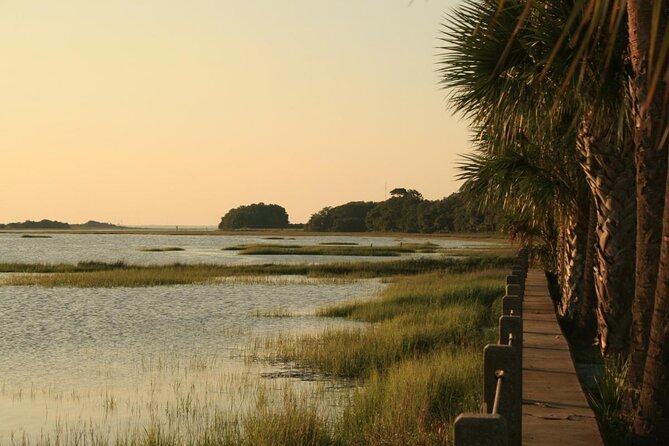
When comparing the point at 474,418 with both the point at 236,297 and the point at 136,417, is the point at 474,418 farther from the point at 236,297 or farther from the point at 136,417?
the point at 236,297

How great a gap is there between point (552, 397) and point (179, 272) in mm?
42263

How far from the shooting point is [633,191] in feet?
42.9

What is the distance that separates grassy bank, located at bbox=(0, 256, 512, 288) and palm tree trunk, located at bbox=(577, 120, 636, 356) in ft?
108

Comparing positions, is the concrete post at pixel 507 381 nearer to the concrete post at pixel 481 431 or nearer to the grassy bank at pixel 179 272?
the concrete post at pixel 481 431

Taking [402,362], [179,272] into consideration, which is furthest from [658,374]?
[179,272]

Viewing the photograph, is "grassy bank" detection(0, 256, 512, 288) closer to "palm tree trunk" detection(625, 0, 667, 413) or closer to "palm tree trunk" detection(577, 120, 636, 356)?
"palm tree trunk" detection(577, 120, 636, 356)

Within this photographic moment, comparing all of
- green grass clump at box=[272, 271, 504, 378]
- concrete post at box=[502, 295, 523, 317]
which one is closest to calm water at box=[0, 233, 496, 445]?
green grass clump at box=[272, 271, 504, 378]

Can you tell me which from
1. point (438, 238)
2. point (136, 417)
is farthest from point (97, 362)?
point (438, 238)

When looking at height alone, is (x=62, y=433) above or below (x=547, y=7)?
below

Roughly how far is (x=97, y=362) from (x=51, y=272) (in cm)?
3524

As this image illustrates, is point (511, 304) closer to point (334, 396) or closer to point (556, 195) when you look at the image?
point (334, 396)

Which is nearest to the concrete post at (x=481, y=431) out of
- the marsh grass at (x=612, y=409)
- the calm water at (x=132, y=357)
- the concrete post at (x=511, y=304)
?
the marsh grass at (x=612, y=409)

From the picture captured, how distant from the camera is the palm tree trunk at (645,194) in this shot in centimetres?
917

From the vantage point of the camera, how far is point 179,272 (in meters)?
50.3
